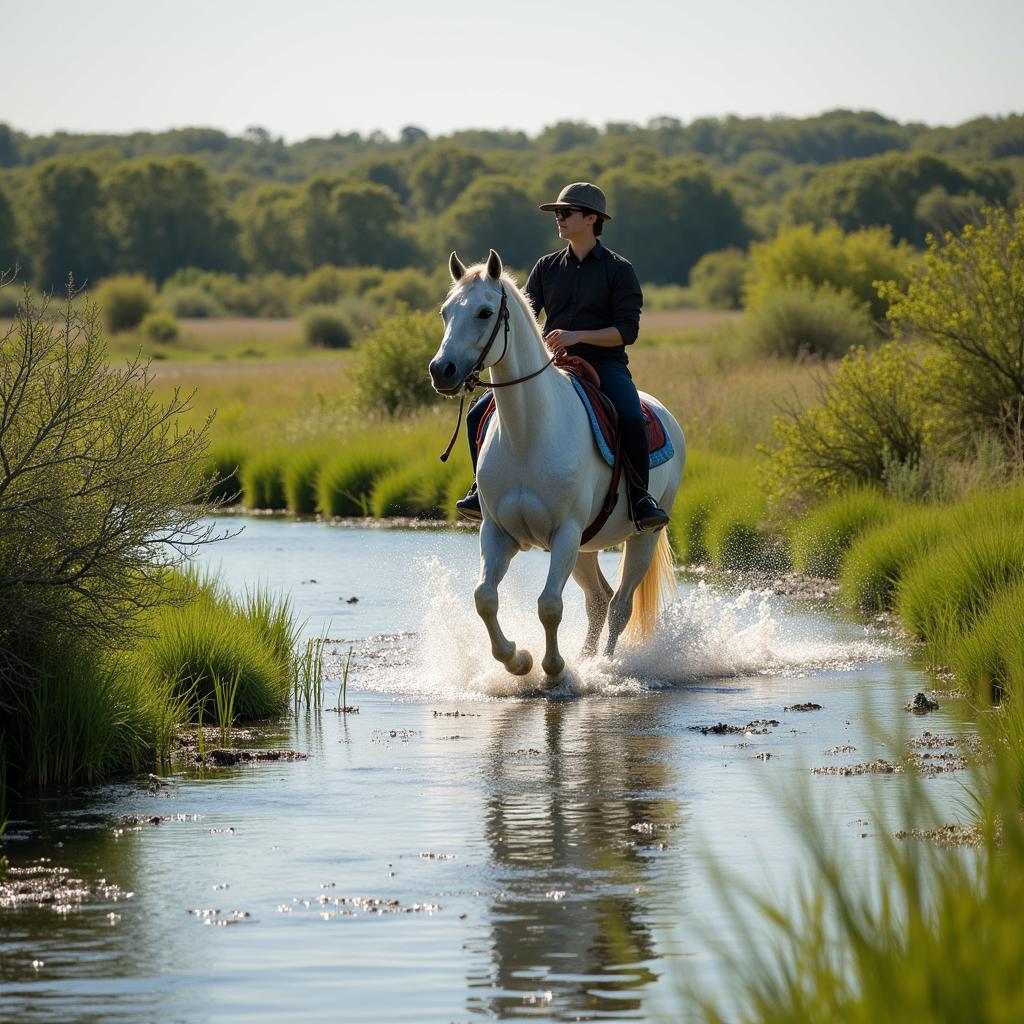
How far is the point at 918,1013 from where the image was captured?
3383 millimetres

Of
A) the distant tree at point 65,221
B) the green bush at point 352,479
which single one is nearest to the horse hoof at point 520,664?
the green bush at point 352,479

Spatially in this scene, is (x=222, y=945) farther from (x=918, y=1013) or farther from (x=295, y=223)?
(x=295, y=223)

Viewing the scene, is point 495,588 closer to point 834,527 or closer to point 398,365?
point 834,527

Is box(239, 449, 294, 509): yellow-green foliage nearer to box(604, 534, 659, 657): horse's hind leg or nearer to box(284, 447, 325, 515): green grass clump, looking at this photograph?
box(284, 447, 325, 515): green grass clump

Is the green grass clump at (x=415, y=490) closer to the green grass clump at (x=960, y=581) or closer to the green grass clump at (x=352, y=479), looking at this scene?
the green grass clump at (x=352, y=479)

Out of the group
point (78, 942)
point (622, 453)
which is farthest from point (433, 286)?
point (78, 942)

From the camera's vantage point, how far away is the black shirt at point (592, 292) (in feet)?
37.2

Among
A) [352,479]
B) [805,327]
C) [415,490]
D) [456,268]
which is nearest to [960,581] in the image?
[456,268]

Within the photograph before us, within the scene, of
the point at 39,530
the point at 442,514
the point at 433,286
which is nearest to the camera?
the point at 39,530

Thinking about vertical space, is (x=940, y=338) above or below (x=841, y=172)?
below

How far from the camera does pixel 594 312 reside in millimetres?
11398

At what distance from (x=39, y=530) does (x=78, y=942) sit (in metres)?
2.70

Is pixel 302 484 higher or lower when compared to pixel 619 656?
higher

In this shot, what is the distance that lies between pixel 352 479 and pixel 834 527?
10277 mm
